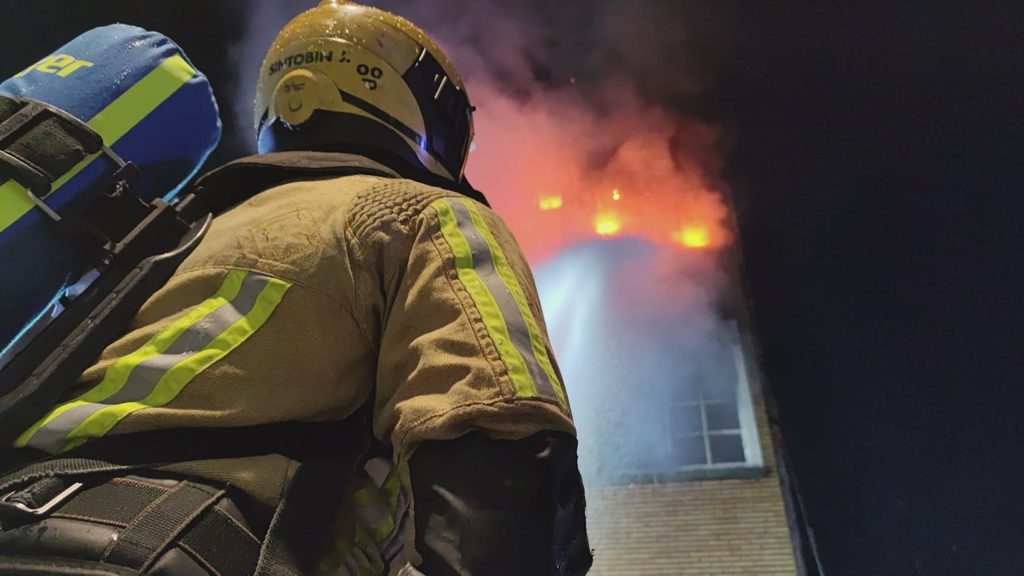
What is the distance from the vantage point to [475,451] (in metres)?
0.88

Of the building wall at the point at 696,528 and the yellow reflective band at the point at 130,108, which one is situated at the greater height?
the yellow reflective band at the point at 130,108

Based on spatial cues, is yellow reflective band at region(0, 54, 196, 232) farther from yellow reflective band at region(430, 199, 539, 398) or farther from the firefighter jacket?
yellow reflective band at region(430, 199, 539, 398)

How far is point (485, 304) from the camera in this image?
3.28 feet

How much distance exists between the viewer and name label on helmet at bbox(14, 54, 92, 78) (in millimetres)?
1275

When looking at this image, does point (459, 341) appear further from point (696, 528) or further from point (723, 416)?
point (723, 416)

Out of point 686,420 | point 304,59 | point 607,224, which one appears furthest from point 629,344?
point 304,59

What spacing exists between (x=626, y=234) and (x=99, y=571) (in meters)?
10.7

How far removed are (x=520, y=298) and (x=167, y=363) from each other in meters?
0.55

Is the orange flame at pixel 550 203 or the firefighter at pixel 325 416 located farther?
the orange flame at pixel 550 203

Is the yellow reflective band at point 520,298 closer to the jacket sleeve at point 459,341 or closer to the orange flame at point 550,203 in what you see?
the jacket sleeve at point 459,341

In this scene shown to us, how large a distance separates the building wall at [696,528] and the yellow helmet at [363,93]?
20.7 feet

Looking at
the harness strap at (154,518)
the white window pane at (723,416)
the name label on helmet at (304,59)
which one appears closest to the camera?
the harness strap at (154,518)

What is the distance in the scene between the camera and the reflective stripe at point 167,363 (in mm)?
924

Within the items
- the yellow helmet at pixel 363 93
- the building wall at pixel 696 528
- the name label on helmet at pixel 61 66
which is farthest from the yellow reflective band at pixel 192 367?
the building wall at pixel 696 528
